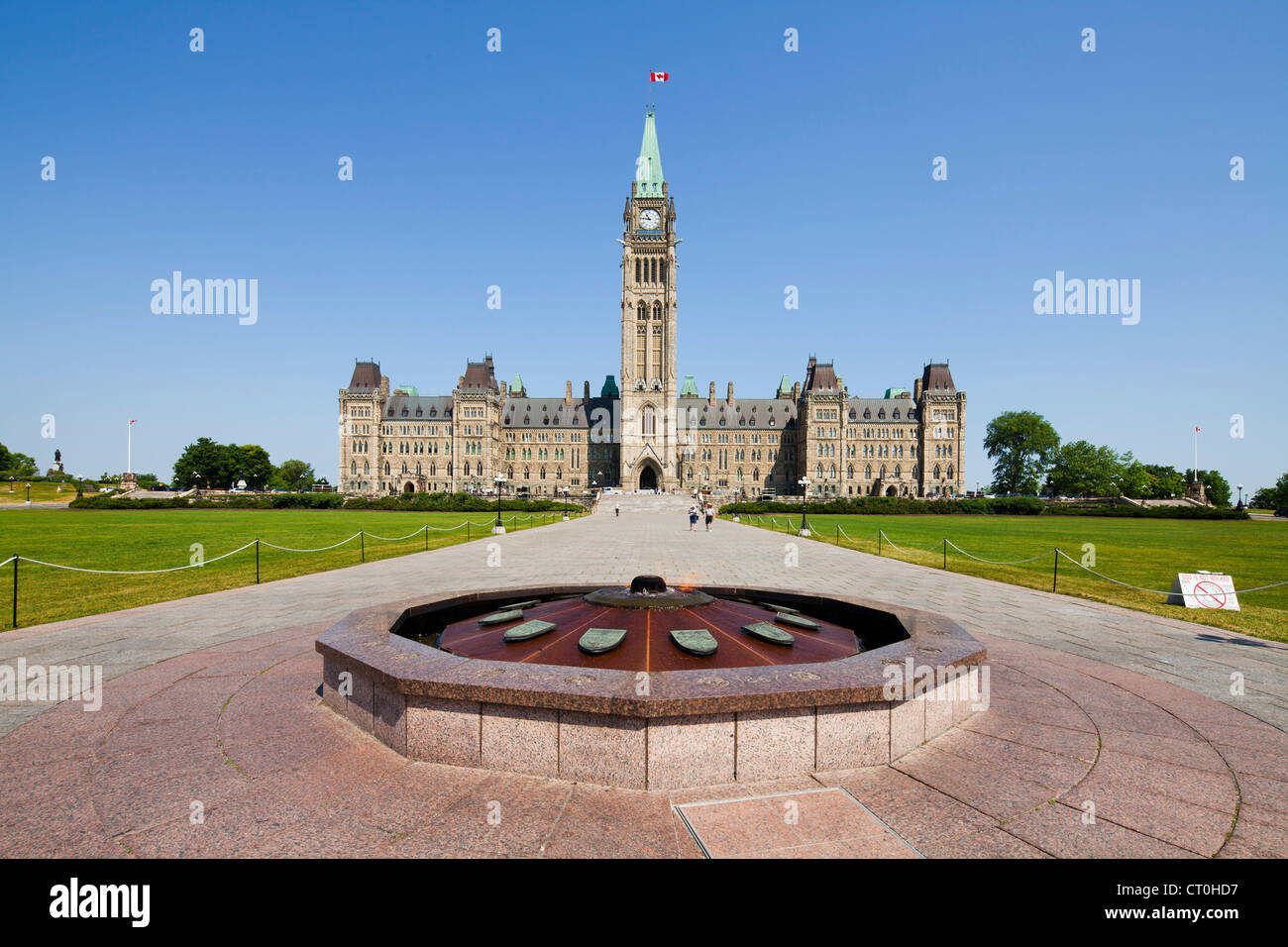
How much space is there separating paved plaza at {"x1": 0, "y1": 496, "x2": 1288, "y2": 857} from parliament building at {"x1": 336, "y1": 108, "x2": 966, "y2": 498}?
96523 millimetres

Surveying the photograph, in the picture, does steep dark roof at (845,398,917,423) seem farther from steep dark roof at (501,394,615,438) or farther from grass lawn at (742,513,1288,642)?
grass lawn at (742,513,1288,642)

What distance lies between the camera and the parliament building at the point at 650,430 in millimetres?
105438

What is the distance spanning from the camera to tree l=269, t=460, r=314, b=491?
455 feet

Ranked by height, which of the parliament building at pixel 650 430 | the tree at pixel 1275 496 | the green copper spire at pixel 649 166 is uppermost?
the green copper spire at pixel 649 166

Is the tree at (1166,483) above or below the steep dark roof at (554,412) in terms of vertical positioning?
below

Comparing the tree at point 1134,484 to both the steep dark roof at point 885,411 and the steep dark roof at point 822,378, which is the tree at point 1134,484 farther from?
the steep dark roof at point 822,378

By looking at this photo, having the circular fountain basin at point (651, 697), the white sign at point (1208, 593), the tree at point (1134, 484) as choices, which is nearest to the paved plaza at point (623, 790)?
the circular fountain basin at point (651, 697)

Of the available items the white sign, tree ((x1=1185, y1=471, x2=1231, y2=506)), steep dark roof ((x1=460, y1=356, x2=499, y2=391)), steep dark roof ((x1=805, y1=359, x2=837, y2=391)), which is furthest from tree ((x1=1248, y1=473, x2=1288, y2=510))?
steep dark roof ((x1=460, y1=356, x2=499, y2=391))

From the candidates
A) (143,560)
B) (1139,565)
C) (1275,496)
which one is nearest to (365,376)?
(143,560)

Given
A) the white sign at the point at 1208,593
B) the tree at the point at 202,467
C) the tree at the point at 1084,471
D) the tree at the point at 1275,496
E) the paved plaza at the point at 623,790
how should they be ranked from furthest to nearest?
the tree at the point at 202,467, the tree at the point at 1084,471, the tree at the point at 1275,496, the white sign at the point at 1208,593, the paved plaza at the point at 623,790

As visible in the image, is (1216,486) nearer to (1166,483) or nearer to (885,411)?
Result: (1166,483)

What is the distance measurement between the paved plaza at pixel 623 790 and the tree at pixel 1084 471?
11628 centimetres
